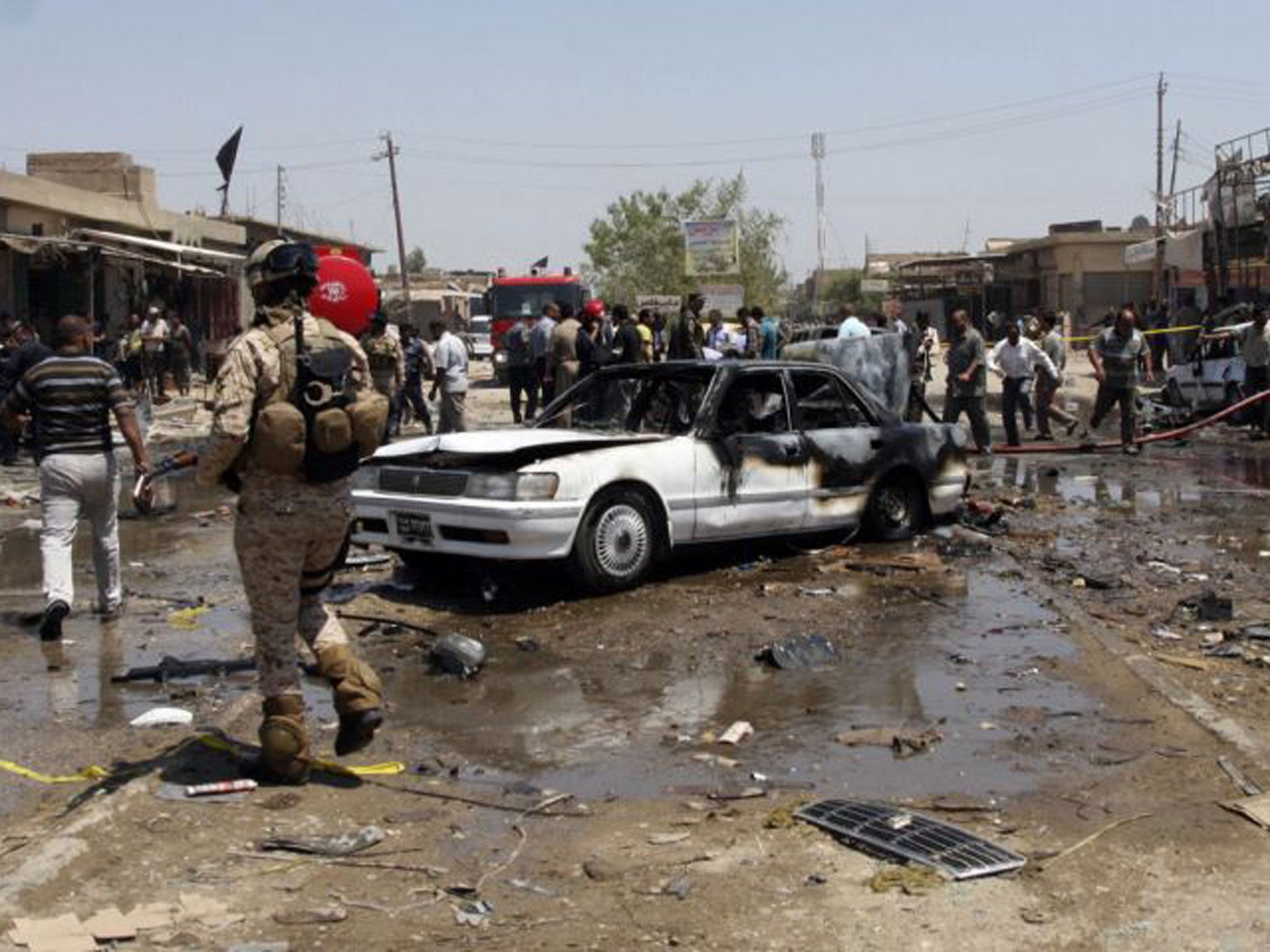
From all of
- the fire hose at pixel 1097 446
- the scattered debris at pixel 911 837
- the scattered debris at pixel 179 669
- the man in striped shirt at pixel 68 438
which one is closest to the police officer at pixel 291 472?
the scattered debris at pixel 911 837

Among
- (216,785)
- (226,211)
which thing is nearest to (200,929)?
(216,785)

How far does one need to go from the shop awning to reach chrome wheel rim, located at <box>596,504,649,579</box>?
17903 mm

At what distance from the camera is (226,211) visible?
150 ft

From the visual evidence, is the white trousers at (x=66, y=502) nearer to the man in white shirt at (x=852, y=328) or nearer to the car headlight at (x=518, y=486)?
the car headlight at (x=518, y=486)

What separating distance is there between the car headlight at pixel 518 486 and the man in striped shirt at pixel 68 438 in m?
1.87

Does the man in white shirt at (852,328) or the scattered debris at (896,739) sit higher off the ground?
the man in white shirt at (852,328)

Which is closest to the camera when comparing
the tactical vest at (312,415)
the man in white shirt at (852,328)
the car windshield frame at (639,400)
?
the tactical vest at (312,415)

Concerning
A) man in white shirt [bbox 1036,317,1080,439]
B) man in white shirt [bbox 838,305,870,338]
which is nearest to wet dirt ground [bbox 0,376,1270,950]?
man in white shirt [bbox 1036,317,1080,439]

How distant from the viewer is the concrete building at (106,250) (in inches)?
976

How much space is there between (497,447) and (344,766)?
335cm

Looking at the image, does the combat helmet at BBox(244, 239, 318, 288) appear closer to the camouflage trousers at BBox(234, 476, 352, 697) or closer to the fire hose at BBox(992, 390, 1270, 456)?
the camouflage trousers at BBox(234, 476, 352, 697)

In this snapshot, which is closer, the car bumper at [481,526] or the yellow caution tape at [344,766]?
the yellow caution tape at [344,766]

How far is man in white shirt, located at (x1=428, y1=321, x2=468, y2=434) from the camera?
713 inches

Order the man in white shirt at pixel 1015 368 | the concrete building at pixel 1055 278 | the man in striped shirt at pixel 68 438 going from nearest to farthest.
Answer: the man in striped shirt at pixel 68 438 < the man in white shirt at pixel 1015 368 < the concrete building at pixel 1055 278
